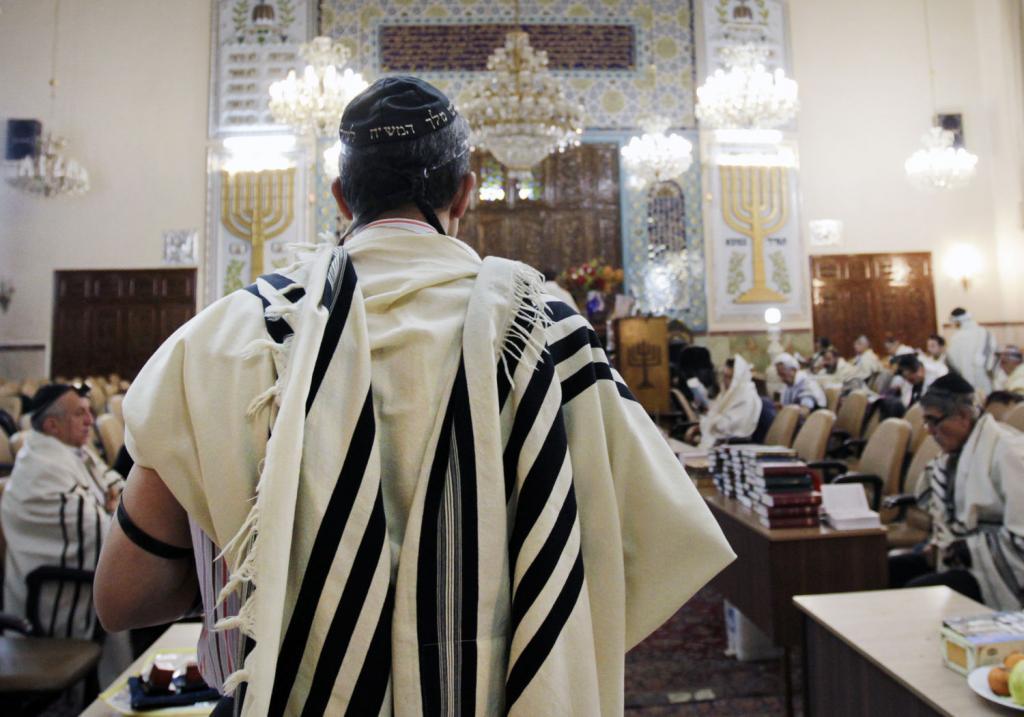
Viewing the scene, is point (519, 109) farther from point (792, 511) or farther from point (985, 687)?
point (985, 687)

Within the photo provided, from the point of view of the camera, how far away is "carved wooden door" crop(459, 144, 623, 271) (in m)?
10.9

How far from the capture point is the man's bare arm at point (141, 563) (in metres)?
0.84

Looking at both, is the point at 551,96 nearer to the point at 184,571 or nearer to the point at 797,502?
the point at 797,502

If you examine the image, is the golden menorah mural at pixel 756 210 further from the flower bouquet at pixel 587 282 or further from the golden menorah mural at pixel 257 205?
the golden menorah mural at pixel 257 205

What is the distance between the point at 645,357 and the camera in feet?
27.6

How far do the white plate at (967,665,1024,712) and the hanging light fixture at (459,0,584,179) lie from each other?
5.84 metres

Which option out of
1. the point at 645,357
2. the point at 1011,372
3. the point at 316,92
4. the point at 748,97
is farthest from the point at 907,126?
the point at 316,92

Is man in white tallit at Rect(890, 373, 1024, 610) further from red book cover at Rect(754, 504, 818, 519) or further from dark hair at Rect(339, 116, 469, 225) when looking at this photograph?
dark hair at Rect(339, 116, 469, 225)

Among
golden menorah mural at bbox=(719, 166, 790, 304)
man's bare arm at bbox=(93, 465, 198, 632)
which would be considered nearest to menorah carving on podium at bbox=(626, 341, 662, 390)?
golden menorah mural at bbox=(719, 166, 790, 304)

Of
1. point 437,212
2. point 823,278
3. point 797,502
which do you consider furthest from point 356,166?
point 823,278

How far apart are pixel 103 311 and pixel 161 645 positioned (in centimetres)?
1026

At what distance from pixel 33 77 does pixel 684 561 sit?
1345cm

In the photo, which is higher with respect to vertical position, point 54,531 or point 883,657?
point 54,531

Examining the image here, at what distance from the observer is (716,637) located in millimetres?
3562
